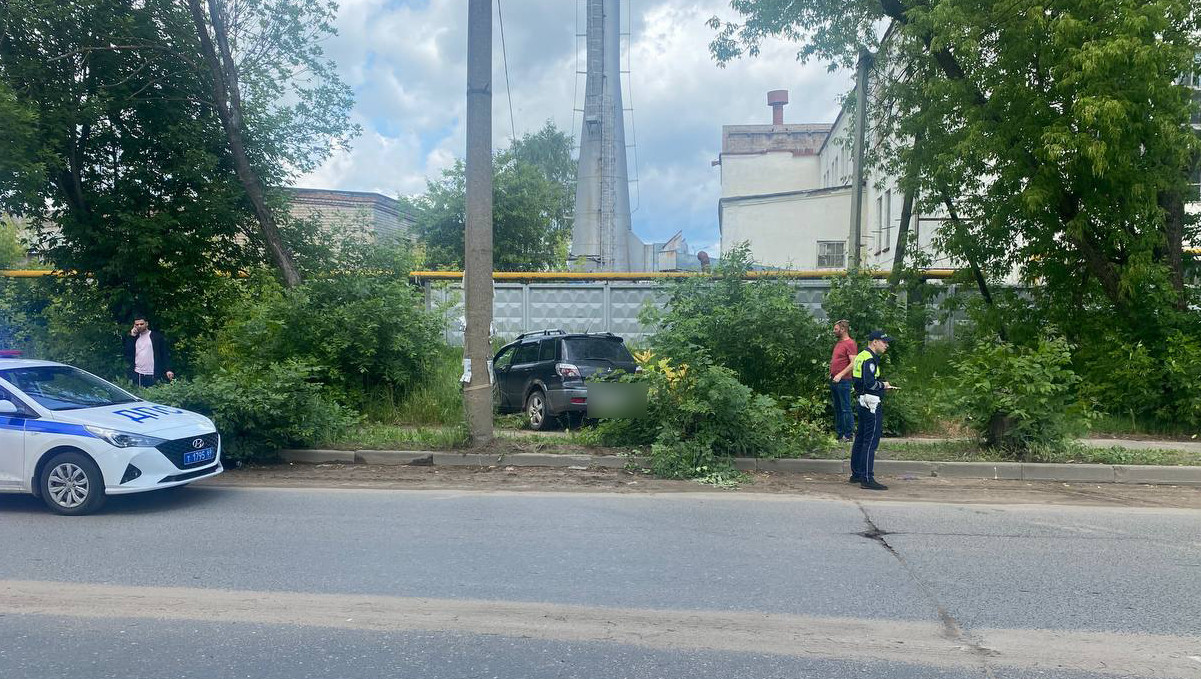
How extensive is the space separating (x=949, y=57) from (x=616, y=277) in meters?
8.73

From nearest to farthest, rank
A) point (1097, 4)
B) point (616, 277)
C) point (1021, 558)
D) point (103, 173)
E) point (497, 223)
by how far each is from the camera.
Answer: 1. point (1021, 558)
2. point (1097, 4)
3. point (103, 173)
4. point (616, 277)
5. point (497, 223)

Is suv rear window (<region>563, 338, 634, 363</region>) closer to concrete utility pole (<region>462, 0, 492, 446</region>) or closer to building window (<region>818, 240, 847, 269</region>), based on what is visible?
concrete utility pole (<region>462, 0, 492, 446</region>)

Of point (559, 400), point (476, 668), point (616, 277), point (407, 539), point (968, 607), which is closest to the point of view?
point (476, 668)

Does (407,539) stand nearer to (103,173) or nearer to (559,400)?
(559,400)

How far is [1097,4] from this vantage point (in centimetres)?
1122

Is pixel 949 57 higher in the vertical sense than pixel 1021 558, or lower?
→ higher

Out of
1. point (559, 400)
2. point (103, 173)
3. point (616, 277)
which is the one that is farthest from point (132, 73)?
point (616, 277)

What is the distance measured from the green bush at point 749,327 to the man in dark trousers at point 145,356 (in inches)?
284

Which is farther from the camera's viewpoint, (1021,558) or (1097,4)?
(1097,4)

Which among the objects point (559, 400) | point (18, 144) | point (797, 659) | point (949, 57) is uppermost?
point (949, 57)

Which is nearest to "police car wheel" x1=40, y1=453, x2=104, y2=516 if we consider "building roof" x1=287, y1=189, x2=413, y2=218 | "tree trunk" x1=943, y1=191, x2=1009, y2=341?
"tree trunk" x1=943, y1=191, x2=1009, y2=341

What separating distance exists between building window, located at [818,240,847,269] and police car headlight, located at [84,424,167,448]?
3311 cm

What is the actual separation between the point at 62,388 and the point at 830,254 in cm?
3368

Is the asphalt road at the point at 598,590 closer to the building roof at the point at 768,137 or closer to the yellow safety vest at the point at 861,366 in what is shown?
the yellow safety vest at the point at 861,366
